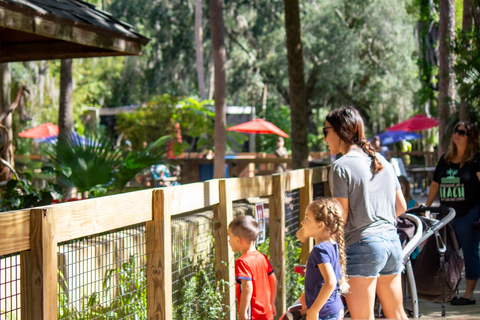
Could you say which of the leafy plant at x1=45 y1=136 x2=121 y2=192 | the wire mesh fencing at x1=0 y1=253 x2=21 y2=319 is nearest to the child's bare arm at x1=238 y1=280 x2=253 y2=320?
the wire mesh fencing at x1=0 y1=253 x2=21 y2=319

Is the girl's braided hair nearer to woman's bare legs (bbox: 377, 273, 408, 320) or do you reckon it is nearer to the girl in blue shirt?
the girl in blue shirt

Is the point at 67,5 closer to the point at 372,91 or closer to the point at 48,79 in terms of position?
the point at 372,91

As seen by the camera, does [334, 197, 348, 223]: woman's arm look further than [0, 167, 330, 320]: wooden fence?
Yes

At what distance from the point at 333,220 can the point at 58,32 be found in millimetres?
2988

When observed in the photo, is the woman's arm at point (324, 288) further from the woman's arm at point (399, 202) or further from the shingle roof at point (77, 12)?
the shingle roof at point (77, 12)

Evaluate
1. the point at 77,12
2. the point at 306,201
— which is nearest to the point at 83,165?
the point at 77,12

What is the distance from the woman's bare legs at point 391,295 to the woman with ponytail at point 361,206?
130mm

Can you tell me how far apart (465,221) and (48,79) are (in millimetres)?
34255

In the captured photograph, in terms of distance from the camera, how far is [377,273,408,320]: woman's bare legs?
3.63 meters

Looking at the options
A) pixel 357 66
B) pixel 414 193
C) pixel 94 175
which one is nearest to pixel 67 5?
pixel 94 175

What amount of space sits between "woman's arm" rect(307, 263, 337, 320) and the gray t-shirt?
0.45 m

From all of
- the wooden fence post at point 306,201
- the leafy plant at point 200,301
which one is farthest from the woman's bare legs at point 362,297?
the wooden fence post at point 306,201

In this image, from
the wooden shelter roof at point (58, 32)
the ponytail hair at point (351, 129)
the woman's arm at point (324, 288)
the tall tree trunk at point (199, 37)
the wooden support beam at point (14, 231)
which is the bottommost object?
the woman's arm at point (324, 288)

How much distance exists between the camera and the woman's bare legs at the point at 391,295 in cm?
363
